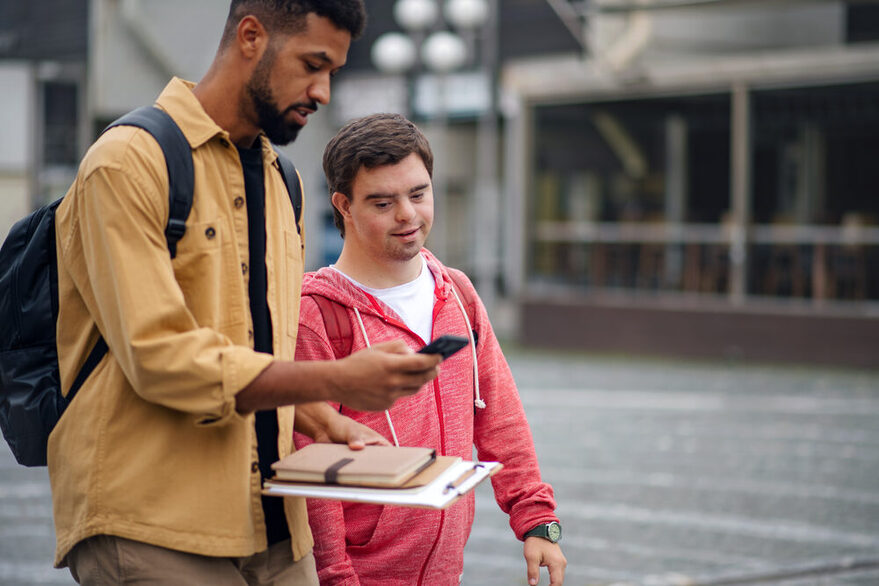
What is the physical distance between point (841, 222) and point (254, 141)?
1742 cm

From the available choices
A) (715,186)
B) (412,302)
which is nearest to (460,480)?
(412,302)

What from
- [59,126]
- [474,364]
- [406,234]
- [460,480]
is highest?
[59,126]

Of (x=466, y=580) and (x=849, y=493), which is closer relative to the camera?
(x=466, y=580)

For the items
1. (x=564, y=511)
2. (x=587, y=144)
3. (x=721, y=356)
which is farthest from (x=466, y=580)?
(x=587, y=144)

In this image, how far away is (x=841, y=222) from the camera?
18.6 m

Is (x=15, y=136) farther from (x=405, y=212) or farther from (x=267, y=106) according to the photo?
(x=267, y=106)

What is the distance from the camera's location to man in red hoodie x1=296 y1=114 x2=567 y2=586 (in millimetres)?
2896

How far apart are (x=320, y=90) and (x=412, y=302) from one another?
839mm

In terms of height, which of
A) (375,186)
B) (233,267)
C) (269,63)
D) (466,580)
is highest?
(269,63)

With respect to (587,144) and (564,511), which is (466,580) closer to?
(564,511)

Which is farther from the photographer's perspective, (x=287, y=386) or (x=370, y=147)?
(x=370, y=147)

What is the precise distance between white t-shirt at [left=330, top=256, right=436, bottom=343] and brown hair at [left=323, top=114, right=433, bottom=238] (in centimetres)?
25

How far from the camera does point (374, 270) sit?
3.03m

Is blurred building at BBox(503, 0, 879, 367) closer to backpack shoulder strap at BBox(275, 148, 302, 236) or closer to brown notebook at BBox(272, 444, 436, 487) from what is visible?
backpack shoulder strap at BBox(275, 148, 302, 236)
